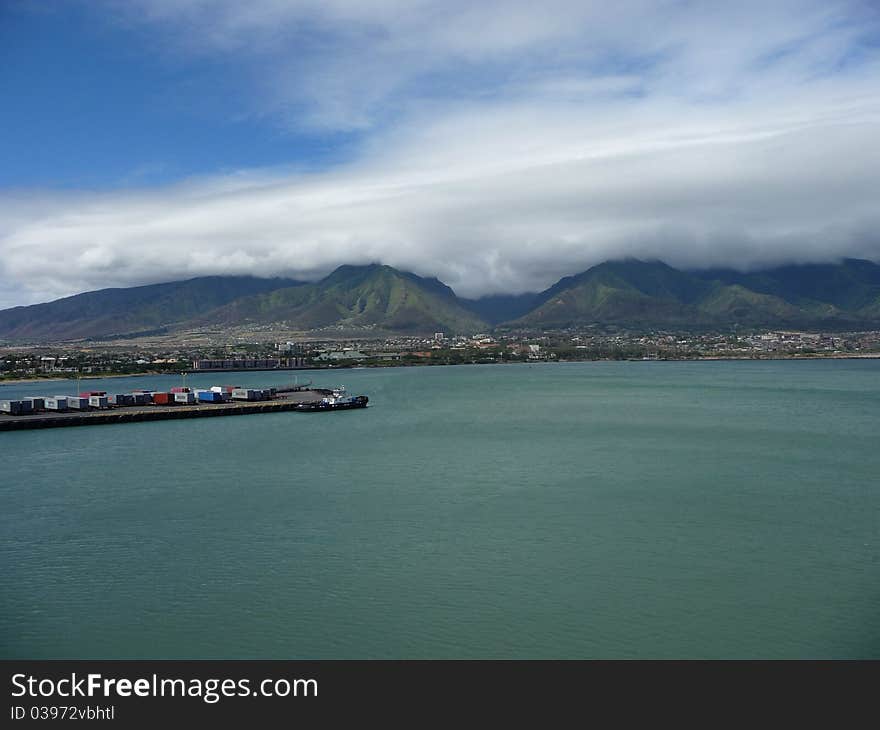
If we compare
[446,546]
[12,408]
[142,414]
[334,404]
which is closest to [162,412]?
[142,414]

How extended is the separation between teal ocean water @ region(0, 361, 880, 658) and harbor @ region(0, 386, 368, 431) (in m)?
4.84

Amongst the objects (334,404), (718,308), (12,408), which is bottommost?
(334,404)

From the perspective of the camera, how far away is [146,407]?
109ft

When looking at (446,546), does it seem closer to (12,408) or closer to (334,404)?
(334,404)

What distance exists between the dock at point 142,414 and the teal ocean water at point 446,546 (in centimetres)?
403

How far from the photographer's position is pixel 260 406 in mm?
33500

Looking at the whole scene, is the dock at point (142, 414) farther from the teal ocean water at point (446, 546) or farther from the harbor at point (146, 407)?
the teal ocean water at point (446, 546)

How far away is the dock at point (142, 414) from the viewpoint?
2770 cm

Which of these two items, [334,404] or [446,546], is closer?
[446,546]

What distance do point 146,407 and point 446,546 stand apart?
25.1m

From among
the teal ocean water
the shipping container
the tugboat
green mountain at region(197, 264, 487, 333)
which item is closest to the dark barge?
the tugboat

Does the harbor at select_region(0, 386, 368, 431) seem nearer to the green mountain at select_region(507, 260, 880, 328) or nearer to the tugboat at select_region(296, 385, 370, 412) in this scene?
the tugboat at select_region(296, 385, 370, 412)

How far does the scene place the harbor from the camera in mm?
28750

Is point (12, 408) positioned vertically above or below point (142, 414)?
above
